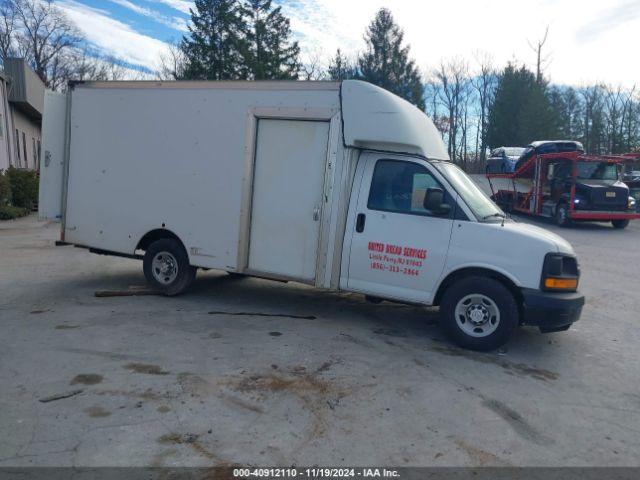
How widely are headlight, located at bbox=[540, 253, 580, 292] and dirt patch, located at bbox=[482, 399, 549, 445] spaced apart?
1.58m

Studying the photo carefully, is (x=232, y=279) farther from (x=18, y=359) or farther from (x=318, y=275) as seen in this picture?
(x=18, y=359)

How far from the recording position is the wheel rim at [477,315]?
570 cm

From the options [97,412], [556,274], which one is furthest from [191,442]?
[556,274]


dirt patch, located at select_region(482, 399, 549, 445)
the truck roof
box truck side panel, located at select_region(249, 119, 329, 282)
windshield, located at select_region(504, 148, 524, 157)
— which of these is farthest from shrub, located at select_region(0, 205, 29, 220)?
windshield, located at select_region(504, 148, 524, 157)

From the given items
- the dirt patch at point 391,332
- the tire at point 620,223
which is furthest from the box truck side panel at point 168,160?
the tire at point 620,223

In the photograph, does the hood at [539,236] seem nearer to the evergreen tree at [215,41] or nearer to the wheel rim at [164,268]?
the wheel rim at [164,268]

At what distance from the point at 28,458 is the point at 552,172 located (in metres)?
20.7

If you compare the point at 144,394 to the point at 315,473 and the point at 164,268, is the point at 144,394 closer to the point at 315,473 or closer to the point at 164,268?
the point at 315,473

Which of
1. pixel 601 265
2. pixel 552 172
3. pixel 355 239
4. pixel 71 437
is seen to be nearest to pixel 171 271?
pixel 355 239

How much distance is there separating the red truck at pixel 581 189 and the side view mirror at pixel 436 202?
13.5 meters

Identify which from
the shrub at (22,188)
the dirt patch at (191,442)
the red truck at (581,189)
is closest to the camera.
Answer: the dirt patch at (191,442)

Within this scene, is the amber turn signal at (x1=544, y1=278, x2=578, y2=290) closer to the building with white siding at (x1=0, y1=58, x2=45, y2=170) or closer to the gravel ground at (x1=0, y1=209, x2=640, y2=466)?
the gravel ground at (x1=0, y1=209, x2=640, y2=466)

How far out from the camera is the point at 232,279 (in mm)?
9039

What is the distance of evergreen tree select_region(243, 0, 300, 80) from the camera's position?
3709cm
